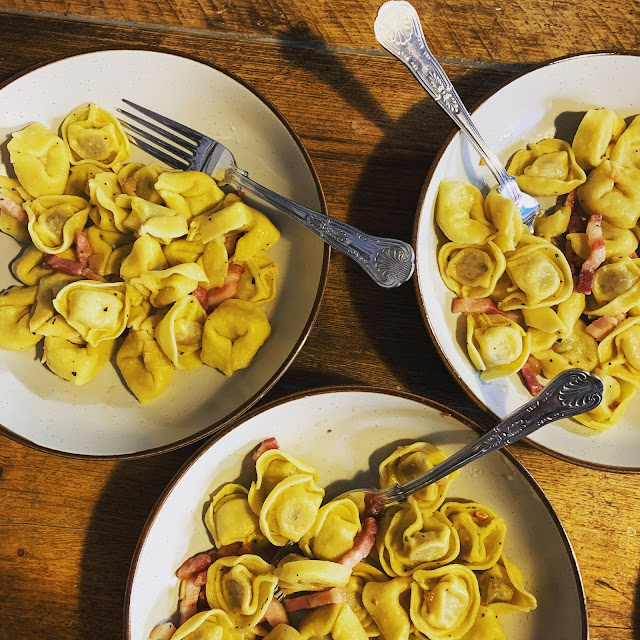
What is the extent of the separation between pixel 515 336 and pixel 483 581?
66 cm

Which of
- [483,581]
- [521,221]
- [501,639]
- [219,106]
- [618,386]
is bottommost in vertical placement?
[501,639]

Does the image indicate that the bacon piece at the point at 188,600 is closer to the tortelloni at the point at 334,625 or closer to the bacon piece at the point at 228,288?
the tortelloni at the point at 334,625

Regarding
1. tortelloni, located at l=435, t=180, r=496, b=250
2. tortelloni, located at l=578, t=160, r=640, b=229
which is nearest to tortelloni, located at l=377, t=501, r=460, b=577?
tortelloni, located at l=435, t=180, r=496, b=250

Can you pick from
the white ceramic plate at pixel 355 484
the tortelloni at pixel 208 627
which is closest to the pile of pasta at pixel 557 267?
the white ceramic plate at pixel 355 484

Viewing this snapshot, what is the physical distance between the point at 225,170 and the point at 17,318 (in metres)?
0.70

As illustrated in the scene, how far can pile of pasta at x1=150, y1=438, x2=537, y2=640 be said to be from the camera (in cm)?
152

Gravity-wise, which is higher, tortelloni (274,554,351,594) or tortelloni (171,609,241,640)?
tortelloni (274,554,351,594)

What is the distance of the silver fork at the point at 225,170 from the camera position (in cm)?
144

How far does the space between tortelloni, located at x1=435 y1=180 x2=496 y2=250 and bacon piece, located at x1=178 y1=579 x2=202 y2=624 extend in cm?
115

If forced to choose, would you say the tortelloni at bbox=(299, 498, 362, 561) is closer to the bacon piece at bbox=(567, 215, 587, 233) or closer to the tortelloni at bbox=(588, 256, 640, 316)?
the tortelloni at bbox=(588, 256, 640, 316)

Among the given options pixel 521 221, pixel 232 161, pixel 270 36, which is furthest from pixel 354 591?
pixel 270 36

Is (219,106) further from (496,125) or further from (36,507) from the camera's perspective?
(36,507)

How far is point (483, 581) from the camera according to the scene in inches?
62.8

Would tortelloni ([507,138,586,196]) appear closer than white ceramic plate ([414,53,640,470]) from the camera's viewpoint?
No
